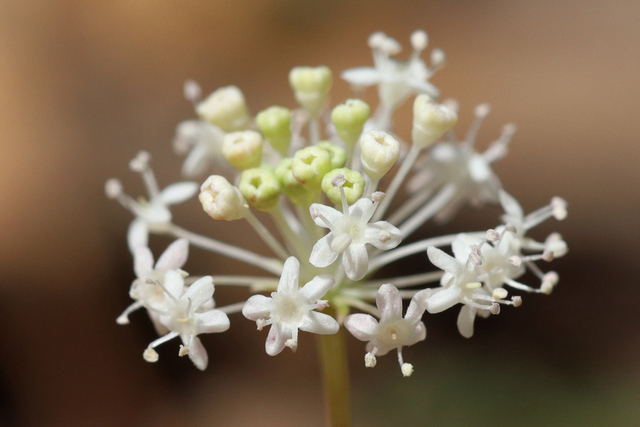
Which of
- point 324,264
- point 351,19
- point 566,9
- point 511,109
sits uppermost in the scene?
point 351,19

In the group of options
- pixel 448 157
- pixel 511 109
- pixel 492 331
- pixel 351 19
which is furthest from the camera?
pixel 351 19

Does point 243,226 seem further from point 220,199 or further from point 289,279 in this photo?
point 289,279

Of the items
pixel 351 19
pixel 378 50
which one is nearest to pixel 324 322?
pixel 378 50

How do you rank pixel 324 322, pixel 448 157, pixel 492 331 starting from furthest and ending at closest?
pixel 492 331 → pixel 448 157 → pixel 324 322

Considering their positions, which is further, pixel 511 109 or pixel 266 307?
pixel 511 109

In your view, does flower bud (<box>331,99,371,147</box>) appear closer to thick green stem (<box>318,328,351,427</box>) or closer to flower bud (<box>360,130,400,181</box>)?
flower bud (<box>360,130,400,181</box>)

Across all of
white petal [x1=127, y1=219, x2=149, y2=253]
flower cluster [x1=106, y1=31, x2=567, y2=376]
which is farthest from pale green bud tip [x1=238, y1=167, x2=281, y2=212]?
white petal [x1=127, y1=219, x2=149, y2=253]

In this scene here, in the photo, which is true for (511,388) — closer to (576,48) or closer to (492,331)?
(492,331)
